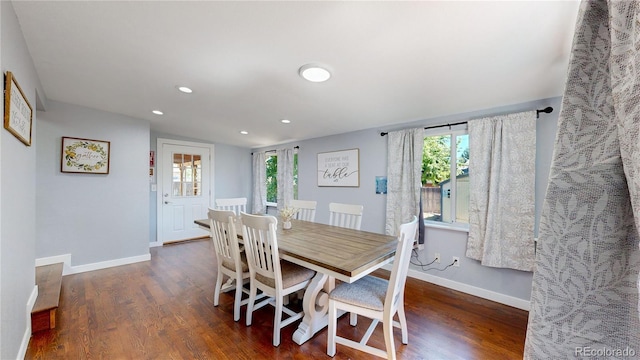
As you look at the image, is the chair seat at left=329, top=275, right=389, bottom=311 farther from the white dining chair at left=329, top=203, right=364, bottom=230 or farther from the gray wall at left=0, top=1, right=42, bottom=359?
the gray wall at left=0, top=1, right=42, bottom=359

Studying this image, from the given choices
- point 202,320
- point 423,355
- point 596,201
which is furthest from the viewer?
point 202,320

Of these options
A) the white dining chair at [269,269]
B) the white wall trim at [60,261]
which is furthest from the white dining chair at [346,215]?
the white wall trim at [60,261]

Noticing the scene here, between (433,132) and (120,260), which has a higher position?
(433,132)

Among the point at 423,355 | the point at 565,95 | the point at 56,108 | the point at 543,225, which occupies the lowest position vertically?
the point at 423,355

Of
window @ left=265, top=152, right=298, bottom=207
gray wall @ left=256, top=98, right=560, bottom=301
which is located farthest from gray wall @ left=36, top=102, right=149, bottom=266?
gray wall @ left=256, top=98, right=560, bottom=301

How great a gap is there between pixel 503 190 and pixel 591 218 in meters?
2.50

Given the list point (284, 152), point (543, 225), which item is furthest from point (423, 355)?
point (284, 152)

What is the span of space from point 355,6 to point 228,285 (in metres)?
2.81

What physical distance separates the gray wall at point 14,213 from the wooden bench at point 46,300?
0.32ft

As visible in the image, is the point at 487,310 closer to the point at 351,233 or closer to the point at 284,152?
the point at 351,233

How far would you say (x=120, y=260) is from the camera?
350 centimetres

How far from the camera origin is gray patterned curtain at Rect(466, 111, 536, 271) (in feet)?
7.70

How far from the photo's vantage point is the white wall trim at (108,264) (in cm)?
317

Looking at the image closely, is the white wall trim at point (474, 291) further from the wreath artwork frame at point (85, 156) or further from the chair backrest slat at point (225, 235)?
the wreath artwork frame at point (85, 156)
